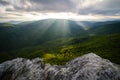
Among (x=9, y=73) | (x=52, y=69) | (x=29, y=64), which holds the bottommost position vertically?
(x=9, y=73)

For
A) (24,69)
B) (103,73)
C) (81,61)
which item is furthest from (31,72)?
(103,73)

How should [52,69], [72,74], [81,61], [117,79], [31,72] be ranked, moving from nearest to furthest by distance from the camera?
[117,79], [72,74], [81,61], [52,69], [31,72]

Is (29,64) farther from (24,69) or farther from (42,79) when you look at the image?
(42,79)

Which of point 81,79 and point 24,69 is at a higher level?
point 81,79

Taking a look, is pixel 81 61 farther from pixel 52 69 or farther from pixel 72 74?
pixel 52 69

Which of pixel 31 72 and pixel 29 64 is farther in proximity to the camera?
pixel 29 64

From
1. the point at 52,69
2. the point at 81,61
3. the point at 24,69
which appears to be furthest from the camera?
the point at 24,69

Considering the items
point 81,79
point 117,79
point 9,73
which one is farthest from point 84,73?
point 9,73
